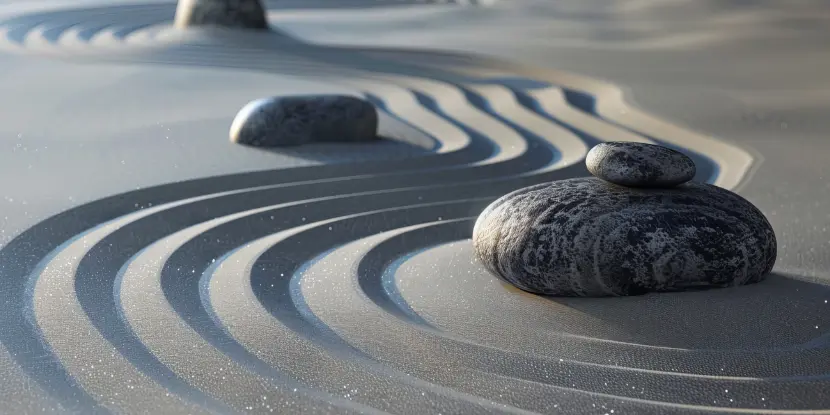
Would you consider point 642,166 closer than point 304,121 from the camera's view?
Yes

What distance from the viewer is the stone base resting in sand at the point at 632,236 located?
3.09 m

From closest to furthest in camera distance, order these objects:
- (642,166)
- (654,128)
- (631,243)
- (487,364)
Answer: (487,364) → (631,243) → (642,166) → (654,128)

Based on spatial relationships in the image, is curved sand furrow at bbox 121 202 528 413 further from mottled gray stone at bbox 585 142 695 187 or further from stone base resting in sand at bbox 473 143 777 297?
mottled gray stone at bbox 585 142 695 187

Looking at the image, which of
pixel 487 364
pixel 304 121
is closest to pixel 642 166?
pixel 487 364

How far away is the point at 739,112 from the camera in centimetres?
663

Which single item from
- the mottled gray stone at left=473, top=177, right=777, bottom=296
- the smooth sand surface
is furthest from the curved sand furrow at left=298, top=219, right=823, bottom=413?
the mottled gray stone at left=473, top=177, right=777, bottom=296

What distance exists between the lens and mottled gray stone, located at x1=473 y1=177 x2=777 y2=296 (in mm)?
3086

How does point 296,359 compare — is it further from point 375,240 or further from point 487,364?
point 375,240

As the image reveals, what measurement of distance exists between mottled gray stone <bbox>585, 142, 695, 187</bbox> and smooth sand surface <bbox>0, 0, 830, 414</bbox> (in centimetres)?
42

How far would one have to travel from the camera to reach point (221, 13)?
11172 millimetres

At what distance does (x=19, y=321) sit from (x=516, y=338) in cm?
152

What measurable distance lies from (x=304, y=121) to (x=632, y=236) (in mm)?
3147

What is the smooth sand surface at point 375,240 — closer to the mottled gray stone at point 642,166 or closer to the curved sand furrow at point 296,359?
the curved sand furrow at point 296,359

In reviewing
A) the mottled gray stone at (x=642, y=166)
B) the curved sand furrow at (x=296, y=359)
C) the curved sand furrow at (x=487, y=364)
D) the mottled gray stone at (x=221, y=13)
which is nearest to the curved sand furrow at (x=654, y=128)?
the mottled gray stone at (x=642, y=166)
